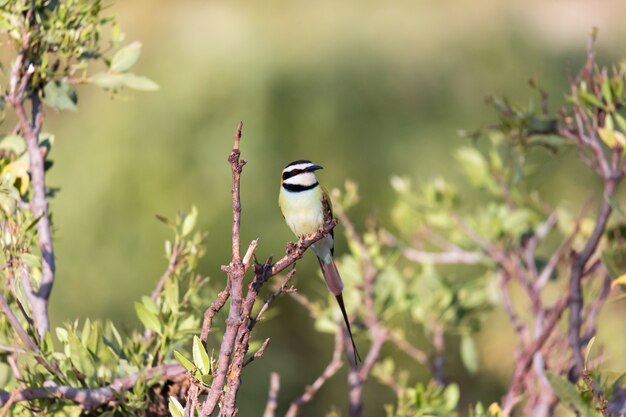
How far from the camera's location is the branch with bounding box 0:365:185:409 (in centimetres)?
167

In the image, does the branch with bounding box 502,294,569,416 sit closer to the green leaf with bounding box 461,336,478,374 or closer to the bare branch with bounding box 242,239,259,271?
the green leaf with bounding box 461,336,478,374

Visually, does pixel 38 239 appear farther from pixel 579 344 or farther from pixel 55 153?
pixel 55 153

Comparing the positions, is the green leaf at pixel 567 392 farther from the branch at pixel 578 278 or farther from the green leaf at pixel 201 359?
the green leaf at pixel 201 359

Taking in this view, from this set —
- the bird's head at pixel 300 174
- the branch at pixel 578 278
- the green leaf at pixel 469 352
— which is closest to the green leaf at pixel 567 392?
the branch at pixel 578 278

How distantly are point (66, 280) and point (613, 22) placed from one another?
385 centimetres

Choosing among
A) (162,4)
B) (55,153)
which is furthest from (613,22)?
(55,153)

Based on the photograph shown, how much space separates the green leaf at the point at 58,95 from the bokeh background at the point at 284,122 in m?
2.21

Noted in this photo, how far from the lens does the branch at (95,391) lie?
5.48ft

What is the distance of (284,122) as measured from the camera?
5.21 meters

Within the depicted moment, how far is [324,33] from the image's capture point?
19.9ft

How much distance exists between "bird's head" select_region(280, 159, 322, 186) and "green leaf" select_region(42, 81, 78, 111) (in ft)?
2.32

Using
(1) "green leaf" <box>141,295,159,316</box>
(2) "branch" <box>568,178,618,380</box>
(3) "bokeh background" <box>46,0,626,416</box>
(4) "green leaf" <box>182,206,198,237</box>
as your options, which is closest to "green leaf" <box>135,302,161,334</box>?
(1) "green leaf" <box>141,295,159,316</box>

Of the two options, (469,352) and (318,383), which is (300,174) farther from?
(469,352)

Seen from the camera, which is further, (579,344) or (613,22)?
(613,22)
